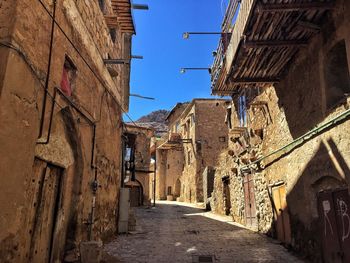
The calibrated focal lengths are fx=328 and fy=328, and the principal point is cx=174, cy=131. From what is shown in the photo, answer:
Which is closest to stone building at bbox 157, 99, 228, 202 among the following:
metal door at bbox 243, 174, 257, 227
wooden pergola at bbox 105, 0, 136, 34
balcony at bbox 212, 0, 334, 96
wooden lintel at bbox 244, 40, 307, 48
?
metal door at bbox 243, 174, 257, 227

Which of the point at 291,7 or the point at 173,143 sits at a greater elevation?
the point at 173,143

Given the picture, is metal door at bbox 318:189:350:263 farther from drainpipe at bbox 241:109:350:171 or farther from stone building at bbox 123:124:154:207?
stone building at bbox 123:124:154:207

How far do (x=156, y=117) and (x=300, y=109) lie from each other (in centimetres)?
6603

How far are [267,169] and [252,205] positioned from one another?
2.43m

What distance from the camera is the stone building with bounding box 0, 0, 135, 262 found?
4.27 meters

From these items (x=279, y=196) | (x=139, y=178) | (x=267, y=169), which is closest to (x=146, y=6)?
(x=267, y=169)

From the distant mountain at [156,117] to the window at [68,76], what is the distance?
64.7 meters

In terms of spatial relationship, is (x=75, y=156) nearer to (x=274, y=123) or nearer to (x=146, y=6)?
(x=274, y=123)

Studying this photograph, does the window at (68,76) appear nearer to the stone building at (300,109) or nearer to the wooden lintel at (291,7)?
the stone building at (300,109)

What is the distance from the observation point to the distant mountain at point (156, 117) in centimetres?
7281

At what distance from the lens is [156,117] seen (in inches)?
2899

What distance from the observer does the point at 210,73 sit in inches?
493

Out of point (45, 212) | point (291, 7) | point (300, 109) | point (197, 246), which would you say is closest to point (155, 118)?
point (197, 246)

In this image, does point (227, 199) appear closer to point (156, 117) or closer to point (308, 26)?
point (308, 26)
